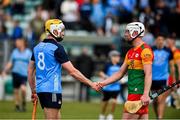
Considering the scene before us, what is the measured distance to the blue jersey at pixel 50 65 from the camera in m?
12.7

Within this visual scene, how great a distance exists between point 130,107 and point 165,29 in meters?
15.5

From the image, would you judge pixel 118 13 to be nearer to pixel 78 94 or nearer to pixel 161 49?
pixel 78 94

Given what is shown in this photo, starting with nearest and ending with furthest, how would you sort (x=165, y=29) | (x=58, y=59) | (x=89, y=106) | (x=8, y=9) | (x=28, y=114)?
(x=58, y=59)
(x=28, y=114)
(x=89, y=106)
(x=165, y=29)
(x=8, y=9)

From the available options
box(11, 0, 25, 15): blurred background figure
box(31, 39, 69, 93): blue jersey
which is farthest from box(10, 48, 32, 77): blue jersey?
box(31, 39, 69, 93): blue jersey

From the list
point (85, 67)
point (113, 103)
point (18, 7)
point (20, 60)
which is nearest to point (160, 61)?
point (113, 103)

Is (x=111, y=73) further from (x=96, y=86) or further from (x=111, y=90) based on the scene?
(x=96, y=86)

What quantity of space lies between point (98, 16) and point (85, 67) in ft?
9.35

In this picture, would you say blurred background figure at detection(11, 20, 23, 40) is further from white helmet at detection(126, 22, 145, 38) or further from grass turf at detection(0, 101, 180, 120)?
white helmet at detection(126, 22, 145, 38)

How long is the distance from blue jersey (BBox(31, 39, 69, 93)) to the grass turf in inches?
289

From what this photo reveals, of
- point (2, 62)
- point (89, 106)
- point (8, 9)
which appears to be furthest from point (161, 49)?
point (8, 9)

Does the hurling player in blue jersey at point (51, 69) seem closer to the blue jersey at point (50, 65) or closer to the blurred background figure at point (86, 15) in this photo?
the blue jersey at point (50, 65)

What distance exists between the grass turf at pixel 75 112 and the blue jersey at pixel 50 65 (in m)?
7.34

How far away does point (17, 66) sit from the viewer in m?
22.9

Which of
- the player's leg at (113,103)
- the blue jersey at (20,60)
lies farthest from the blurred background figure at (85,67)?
the player's leg at (113,103)
